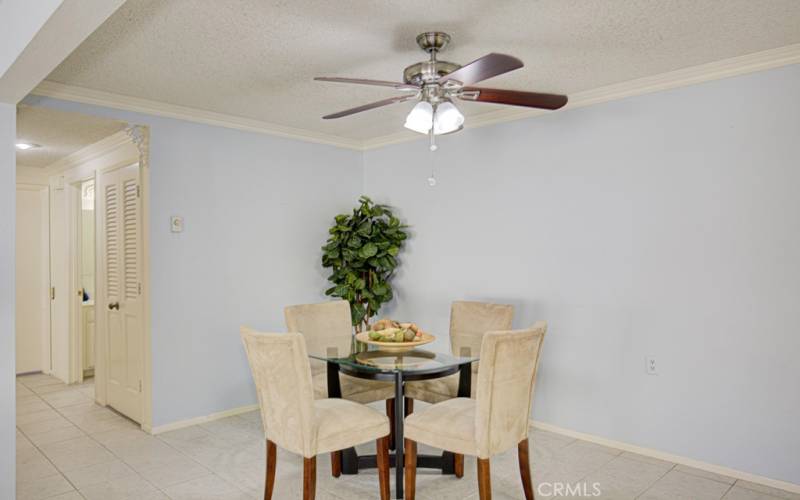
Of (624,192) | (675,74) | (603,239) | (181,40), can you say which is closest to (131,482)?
(181,40)

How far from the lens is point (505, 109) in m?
4.08

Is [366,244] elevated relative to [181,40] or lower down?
lower down

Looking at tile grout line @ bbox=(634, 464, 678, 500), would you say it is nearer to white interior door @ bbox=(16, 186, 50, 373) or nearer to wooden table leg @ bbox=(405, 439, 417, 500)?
wooden table leg @ bbox=(405, 439, 417, 500)

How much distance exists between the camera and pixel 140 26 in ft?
8.31

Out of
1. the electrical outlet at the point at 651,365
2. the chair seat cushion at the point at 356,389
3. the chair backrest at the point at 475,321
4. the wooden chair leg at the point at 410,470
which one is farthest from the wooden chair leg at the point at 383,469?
the electrical outlet at the point at 651,365

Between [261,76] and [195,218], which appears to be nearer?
[261,76]

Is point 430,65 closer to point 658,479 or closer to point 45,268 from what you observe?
point 658,479

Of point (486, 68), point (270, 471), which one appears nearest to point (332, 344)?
point (270, 471)

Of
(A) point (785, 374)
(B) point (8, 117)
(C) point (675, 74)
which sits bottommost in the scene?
(A) point (785, 374)

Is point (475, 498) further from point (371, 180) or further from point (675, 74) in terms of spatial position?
point (371, 180)

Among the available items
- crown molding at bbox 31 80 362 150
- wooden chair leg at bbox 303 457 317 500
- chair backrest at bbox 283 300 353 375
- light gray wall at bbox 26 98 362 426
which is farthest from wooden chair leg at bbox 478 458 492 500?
crown molding at bbox 31 80 362 150

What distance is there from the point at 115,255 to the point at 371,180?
2420 millimetres

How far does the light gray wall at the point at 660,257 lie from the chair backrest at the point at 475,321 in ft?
1.78

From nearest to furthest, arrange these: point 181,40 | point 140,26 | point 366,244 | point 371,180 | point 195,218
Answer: point 140,26 → point 181,40 → point 195,218 → point 366,244 → point 371,180
